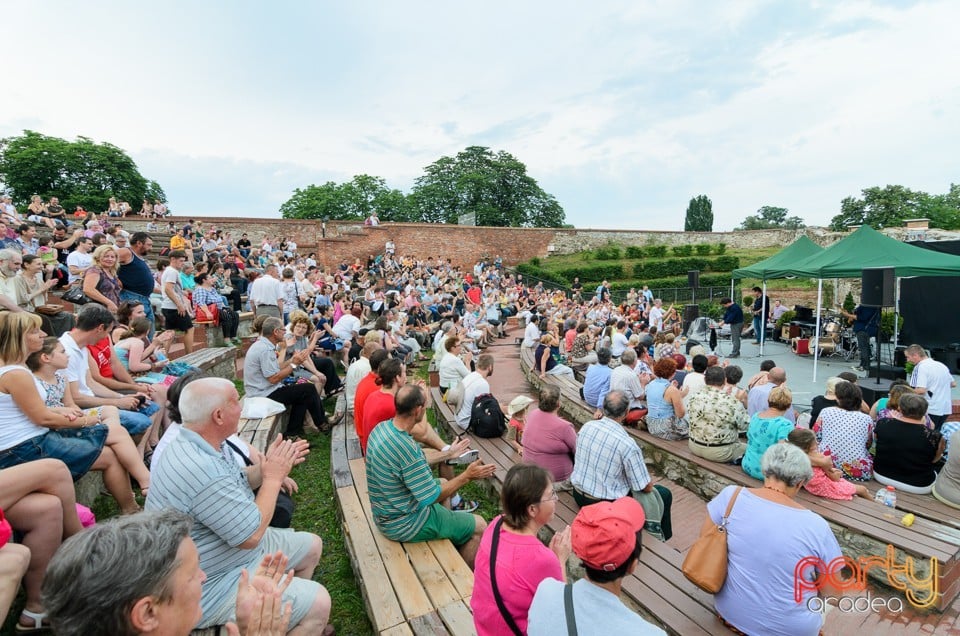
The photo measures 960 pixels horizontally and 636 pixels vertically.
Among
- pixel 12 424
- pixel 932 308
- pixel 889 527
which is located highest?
pixel 12 424

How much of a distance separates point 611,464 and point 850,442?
244 cm

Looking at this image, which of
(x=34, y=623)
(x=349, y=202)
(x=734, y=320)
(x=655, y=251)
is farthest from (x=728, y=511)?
(x=349, y=202)

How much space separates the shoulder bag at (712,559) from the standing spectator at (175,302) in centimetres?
643

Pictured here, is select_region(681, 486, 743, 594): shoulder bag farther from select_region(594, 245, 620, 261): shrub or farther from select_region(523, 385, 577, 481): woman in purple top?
select_region(594, 245, 620, 261): shrub

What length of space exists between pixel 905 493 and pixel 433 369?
577 cm

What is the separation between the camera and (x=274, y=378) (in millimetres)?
4898

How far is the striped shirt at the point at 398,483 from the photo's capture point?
269 centimetres

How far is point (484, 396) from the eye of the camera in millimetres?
5195

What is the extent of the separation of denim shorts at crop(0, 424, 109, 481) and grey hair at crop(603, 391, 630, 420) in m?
3.42

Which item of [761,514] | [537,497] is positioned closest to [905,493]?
[761,514]

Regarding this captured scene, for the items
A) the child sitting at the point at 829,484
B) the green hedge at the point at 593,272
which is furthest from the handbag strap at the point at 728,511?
the green hedge at the point at 593,272

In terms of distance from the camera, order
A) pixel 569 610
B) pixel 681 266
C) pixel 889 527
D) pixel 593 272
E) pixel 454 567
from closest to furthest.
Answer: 1. pixel 569 610
2. pixel 454 567
3. pixel 889 527
4. pixel 593 272
5. pixel 681 266

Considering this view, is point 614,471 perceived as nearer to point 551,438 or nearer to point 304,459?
point 551,438

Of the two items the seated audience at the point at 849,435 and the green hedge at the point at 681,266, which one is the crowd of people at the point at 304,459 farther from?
the green hedge at the point at 681,266
